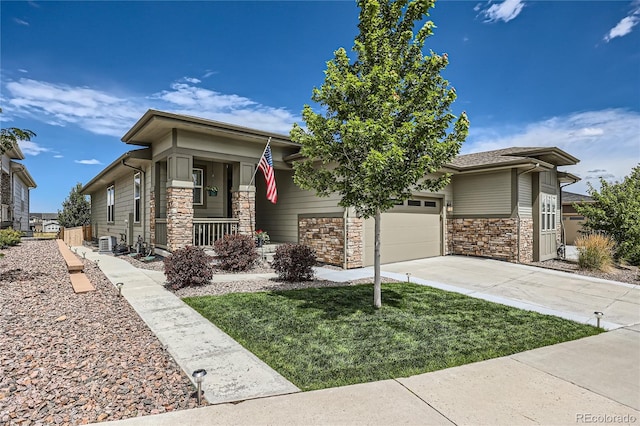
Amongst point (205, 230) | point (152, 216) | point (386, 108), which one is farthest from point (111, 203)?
point (386, 108)

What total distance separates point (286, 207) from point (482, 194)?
804 centimetres

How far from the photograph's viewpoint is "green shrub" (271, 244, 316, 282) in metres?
8.26

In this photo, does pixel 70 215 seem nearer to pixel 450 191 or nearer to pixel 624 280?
pixel 450 191

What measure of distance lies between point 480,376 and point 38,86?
1443cm

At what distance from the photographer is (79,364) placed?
3473mm

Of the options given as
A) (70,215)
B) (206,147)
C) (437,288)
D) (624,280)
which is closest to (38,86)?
(206,147)

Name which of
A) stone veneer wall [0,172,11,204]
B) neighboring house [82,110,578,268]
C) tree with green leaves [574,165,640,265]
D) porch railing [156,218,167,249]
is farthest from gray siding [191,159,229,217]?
stone veneer wall [0,172,11,204]

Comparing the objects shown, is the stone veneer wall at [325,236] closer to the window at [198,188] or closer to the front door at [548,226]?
the window at [198,188]

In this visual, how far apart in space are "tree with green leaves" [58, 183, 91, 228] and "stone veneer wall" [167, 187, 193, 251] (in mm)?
25762

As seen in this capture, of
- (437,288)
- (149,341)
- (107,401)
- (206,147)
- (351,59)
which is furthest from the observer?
(206,147)

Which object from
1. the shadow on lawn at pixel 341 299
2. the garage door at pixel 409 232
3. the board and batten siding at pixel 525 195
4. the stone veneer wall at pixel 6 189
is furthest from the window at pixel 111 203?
the board and batten siding at pixel 525 195

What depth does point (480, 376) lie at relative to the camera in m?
3.45

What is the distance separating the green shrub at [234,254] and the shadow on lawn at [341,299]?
8.69 feet

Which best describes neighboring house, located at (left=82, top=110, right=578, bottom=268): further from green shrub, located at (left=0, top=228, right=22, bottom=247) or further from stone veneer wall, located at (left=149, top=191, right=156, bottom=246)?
green shrub, located at (left=0, top=228, right=22, bottom=247)
